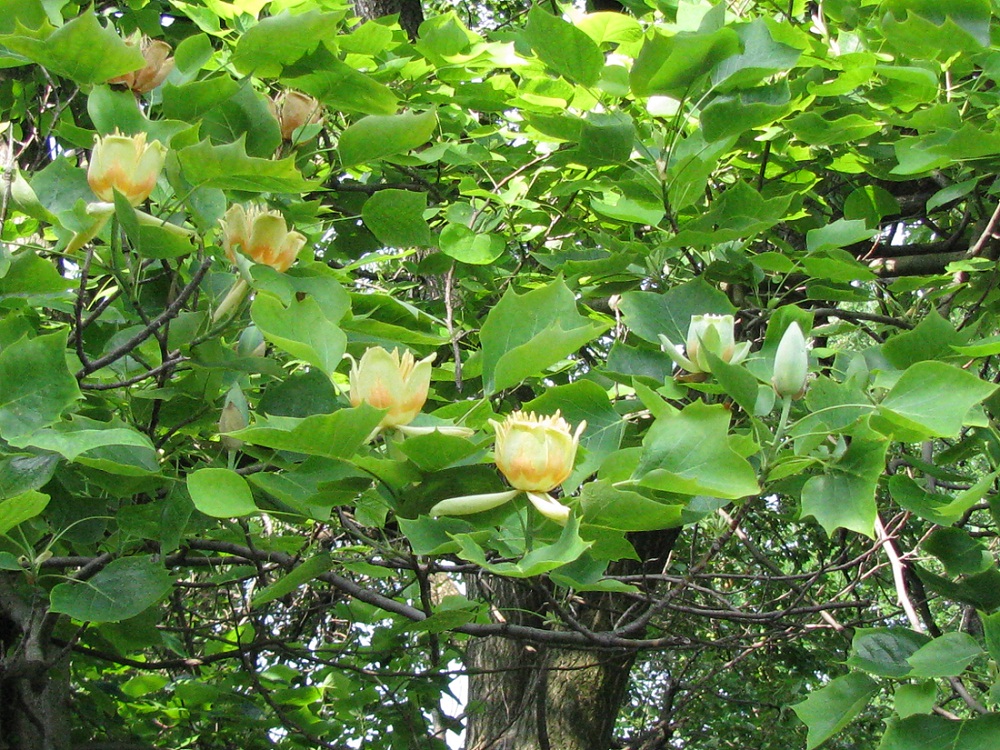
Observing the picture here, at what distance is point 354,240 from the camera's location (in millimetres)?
2338

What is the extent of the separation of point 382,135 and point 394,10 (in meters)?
2.29

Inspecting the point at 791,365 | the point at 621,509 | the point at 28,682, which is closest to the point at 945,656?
the point at 791,365

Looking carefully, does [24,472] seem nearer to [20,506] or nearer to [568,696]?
[20,506]

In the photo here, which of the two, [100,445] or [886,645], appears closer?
[100,445]

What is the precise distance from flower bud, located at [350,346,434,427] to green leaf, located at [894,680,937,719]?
882mm

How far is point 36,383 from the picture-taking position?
1047 millimetres

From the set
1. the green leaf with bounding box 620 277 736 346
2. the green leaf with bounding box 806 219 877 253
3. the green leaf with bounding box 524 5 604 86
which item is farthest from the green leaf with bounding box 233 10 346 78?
the green leaf with bounding box 806 219 877 253

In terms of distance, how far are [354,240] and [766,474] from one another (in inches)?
56.5

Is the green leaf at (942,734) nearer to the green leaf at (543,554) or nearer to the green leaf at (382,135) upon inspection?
the green leaf at (543,554)

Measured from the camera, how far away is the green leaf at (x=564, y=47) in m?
1.56

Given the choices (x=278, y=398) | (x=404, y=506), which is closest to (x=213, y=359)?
(x=278, y=398)

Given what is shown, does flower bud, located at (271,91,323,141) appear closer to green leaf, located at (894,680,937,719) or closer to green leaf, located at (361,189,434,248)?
green leaf, located at (361,189,434,248)

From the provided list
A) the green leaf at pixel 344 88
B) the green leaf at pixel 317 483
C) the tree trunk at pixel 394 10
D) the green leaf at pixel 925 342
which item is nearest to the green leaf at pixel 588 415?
the green leaf at pixel 317 483

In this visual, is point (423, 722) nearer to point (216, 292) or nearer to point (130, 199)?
point (216, 292)
